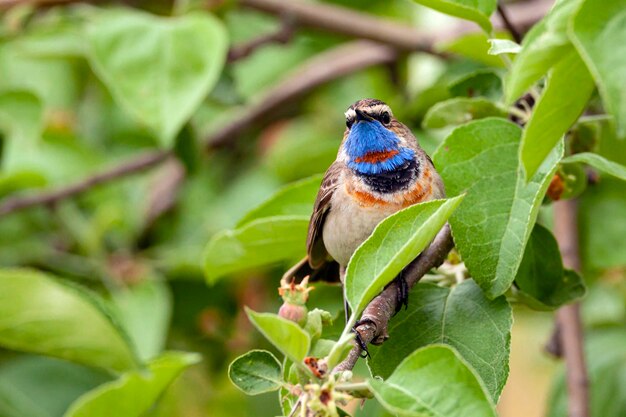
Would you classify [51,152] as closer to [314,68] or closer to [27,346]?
[314,68]

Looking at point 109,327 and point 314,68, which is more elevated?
point 109,327

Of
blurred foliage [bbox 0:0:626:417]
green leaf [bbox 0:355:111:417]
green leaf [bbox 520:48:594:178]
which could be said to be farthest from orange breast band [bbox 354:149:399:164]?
green leaf [bbox 0:355:111:417]

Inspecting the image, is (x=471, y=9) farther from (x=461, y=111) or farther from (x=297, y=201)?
(x=297, y=201)

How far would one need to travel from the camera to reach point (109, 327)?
1.83 meters

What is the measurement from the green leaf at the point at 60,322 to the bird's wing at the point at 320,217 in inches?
16.6

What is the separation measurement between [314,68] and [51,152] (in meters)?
1.08

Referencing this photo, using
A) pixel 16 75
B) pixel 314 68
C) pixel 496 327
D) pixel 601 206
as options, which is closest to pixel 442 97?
pixel 601 206

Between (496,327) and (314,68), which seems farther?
(314,68)

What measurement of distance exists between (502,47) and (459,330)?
0.48 meters

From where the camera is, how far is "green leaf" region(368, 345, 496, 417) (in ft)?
4.20

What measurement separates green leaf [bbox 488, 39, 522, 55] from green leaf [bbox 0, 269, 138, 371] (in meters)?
0.84

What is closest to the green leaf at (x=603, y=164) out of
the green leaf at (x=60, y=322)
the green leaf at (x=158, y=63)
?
the green leaf at (x=60, y=322)

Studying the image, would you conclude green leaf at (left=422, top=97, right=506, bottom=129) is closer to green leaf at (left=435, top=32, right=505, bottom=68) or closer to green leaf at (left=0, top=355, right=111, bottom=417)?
green leaf at (left=435, top=32, right=505, bottom=68)

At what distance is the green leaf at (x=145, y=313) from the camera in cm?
302
